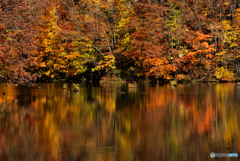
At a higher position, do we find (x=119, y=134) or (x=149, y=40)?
(x=149, y=40)

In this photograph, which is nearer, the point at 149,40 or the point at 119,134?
the point at 119,134

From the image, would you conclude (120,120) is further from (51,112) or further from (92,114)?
(51,112)

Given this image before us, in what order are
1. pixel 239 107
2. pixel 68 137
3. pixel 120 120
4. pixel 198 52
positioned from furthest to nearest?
1. pixel 198 52
2. pixel 239 107
3. pixel 120 120
4. pixel 68 137

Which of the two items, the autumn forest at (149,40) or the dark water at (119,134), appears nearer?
the dark water at (119,134)

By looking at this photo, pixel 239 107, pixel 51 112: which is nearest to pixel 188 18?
pixel 239 107

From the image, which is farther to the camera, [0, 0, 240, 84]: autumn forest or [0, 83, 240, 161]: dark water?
[0, 0, 240, 84]: autumn forest

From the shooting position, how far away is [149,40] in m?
48.4

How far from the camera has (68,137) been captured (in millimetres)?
10938

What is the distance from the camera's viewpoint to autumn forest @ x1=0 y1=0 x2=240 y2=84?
153 feet

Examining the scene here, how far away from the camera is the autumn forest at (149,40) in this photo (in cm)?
4672

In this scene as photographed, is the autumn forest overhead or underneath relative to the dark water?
overhead

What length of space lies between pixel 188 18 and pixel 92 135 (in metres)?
38.9

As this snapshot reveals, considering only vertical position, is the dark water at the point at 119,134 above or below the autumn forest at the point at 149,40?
below

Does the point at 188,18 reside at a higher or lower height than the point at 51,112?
higher
